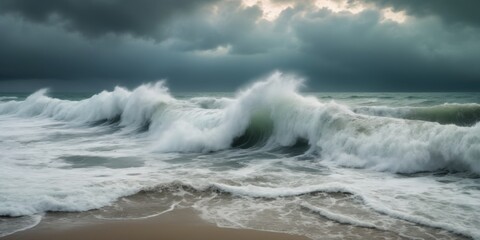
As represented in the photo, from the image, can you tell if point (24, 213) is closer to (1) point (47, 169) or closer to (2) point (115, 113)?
(1) point (47, 169)

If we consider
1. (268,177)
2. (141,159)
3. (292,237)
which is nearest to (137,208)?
(292,237)

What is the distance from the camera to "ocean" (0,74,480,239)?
6043 mm

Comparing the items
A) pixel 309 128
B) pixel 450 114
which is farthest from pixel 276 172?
pixel 450 114

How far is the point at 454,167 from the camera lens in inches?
359

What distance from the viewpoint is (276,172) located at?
31.9 ft

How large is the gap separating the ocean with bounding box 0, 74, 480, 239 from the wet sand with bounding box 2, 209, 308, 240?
251 millimetres

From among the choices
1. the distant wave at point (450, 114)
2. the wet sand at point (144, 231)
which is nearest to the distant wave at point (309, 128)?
the distant wave at point (450, 114)

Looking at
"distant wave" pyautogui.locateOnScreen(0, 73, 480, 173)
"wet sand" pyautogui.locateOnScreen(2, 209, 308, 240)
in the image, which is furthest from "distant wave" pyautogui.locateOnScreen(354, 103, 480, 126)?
"wet sand" pyautogui.locateOnScreen(2, 209, 308, 240)

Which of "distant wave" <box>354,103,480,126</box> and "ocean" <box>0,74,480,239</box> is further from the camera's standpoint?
"distant wave" <box>354,103,480,126</box>

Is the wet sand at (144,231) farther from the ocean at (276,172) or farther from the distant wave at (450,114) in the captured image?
the distant wave at (450,114)

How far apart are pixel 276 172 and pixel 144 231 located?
482 centimetres

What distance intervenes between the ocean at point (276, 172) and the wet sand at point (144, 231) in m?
0.25

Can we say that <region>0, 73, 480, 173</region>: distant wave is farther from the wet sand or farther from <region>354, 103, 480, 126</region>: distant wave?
the wet sand

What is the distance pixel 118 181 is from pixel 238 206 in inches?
119
